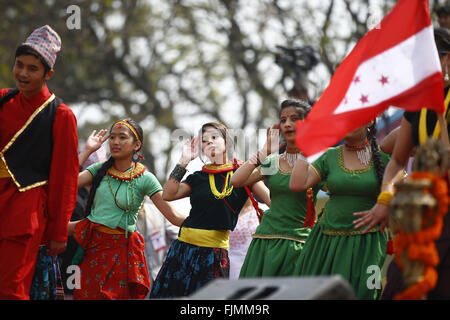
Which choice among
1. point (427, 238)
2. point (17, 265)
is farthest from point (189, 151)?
point (427, 238)

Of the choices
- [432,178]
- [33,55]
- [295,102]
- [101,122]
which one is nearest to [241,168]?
[295,102]

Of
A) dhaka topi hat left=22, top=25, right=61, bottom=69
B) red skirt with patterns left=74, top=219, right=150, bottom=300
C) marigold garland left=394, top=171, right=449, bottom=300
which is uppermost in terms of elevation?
dhaka topi hat left=22, top=25, right=61, bottom=69

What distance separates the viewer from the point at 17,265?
463 centimetres

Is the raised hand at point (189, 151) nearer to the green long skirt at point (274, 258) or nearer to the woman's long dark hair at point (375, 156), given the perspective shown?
the green long skirt at point (274, 258)

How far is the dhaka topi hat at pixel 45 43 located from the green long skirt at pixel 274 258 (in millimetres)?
2057

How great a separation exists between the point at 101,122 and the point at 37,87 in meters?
19.2

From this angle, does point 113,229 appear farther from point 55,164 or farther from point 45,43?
point 45,43

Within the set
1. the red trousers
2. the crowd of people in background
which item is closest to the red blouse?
the crowd of people in background

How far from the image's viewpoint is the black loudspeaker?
317cm

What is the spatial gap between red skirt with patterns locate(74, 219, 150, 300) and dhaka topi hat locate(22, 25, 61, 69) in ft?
5.75

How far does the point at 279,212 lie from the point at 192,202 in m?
0.86

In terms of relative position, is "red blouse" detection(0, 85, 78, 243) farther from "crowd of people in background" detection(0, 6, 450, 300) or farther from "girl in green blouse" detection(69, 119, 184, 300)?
"girl in green blouse" detection(69, 119, 184, 300)

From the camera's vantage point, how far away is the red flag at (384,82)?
405cm

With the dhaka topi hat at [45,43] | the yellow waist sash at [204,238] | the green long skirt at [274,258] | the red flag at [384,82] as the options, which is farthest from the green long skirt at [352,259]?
the dhaka topi hat at [45,43]
